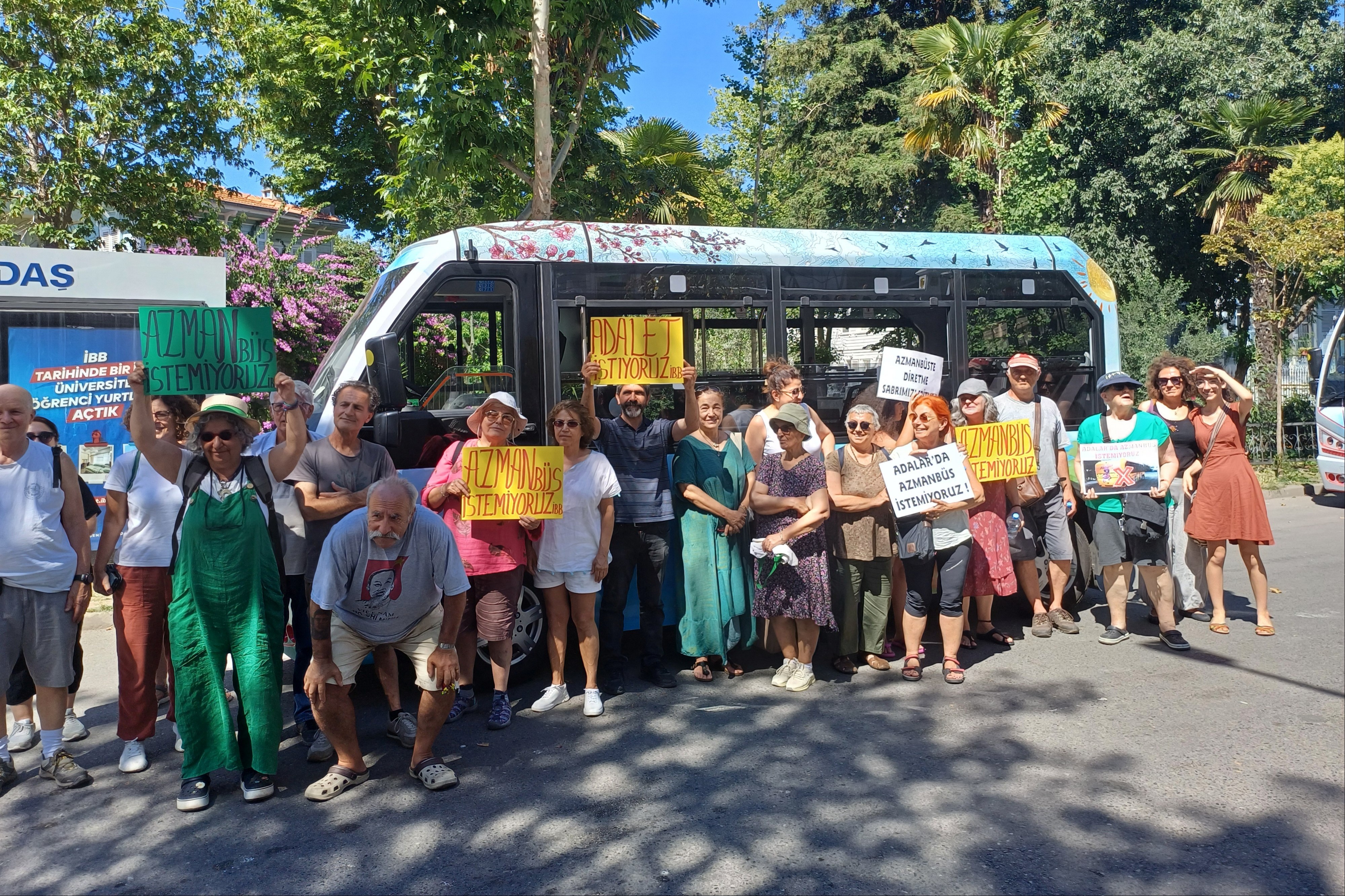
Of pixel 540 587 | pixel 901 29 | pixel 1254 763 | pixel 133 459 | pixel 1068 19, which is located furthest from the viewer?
pixel 901 29

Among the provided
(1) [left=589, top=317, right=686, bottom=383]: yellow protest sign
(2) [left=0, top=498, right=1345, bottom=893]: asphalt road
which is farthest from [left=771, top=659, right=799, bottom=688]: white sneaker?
(1) [left=589, top=317, right=686, bottom=383]: yellow protest sign

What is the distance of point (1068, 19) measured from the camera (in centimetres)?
2122

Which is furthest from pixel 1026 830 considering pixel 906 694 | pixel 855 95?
pixel 855 95

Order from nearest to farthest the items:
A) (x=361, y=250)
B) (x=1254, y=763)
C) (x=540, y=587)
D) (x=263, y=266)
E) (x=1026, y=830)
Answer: (x=1026, y=830) → (x=1254, y=763) → (x=540, y=587) → (x=263, y=266) → (x=361, y=250)

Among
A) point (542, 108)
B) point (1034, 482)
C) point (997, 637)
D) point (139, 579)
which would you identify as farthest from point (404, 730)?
point (542, 108)

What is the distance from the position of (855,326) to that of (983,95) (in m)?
15.0

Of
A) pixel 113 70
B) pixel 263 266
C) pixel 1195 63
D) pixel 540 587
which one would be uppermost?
pixel 1195 63

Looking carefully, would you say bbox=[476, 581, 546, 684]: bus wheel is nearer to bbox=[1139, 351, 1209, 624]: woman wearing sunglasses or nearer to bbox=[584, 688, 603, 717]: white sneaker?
bbox=[584, 688, 603, 717]: white sneaker

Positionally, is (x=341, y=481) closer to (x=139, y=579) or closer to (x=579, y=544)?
(x=139, y=579)

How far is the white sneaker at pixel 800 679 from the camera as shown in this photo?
19.2 feet

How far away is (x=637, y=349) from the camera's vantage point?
576 cm

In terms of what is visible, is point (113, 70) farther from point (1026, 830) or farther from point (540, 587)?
point (1026, 830)

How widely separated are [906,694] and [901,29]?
73.8 ft

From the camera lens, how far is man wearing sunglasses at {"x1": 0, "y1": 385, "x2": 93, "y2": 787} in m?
4.51
